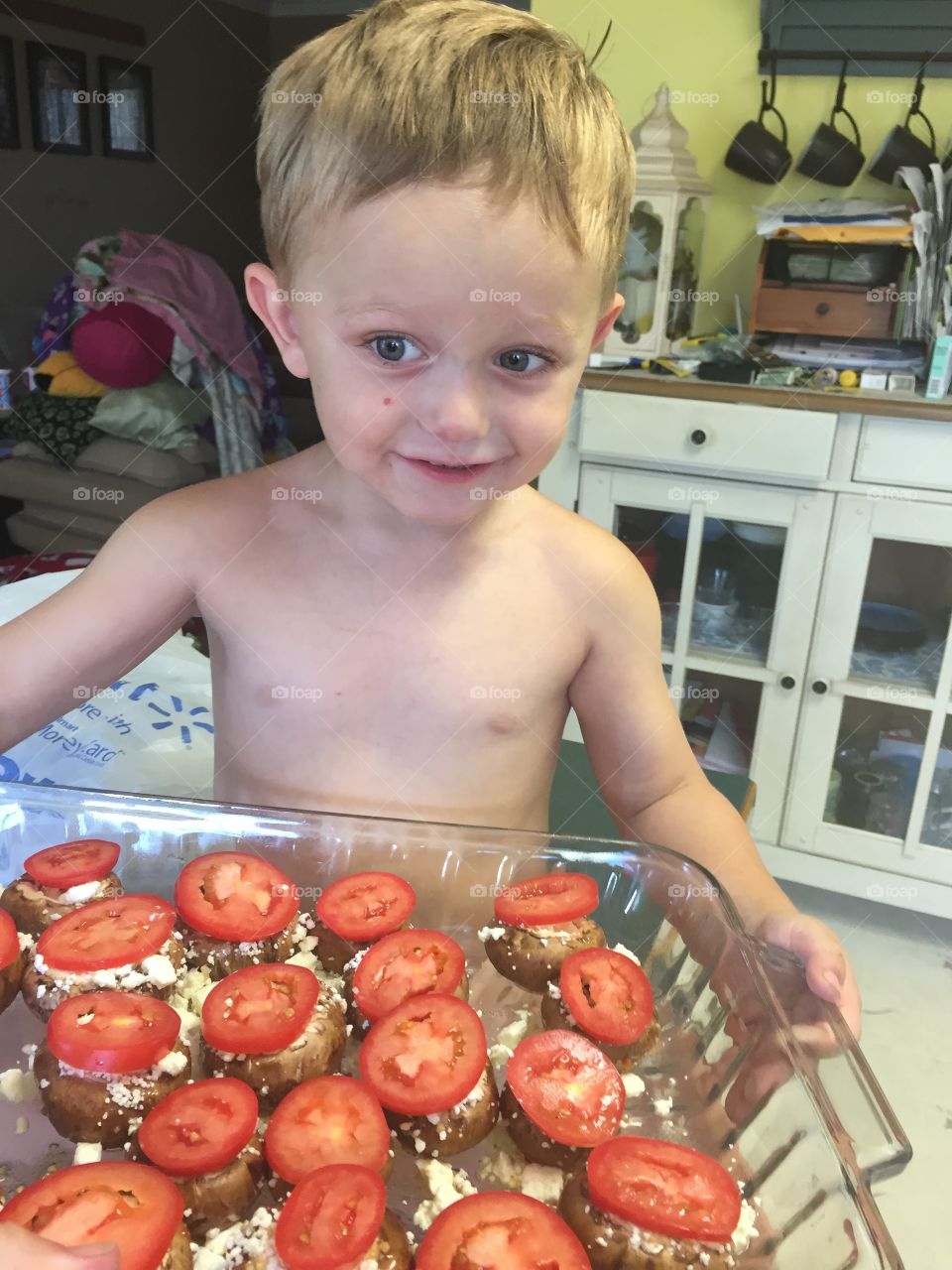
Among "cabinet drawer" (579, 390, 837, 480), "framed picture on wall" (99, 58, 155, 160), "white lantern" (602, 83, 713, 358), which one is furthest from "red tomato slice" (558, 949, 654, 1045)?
"framed picture on wall" (99, 58, 155, 160)

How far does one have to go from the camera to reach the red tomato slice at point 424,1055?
0.50 meters

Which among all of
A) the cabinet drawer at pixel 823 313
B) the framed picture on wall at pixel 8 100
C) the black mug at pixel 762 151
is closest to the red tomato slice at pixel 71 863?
the cabinet drawer at pixel 823 313

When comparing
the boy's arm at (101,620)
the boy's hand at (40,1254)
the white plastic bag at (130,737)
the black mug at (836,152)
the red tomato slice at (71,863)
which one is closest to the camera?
the boy's hand at (40,1254)

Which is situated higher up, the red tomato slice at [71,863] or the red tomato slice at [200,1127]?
the red tomato slice at [71,863]

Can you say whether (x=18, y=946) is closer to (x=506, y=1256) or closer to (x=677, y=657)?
(x=506, y=1256)

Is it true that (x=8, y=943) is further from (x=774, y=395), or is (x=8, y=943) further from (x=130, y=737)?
(x=774, y=395)

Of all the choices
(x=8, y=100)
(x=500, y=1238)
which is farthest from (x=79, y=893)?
(x=8, y=100)

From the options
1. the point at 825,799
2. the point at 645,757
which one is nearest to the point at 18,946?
the point at 645,757

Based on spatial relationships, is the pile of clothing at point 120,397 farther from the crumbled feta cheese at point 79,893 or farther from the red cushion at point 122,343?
the crumbled feta cheese at point 79,893

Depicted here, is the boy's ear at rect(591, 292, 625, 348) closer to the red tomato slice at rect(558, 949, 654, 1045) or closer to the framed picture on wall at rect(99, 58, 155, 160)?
the red tomato slice at rect(558, 949, 654, 1045)

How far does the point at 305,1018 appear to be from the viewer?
54 centimetres

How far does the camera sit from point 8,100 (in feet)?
8.07

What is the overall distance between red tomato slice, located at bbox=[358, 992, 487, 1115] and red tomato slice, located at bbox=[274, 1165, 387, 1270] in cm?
6

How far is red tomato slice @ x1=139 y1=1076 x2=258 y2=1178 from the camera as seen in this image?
459 mm
